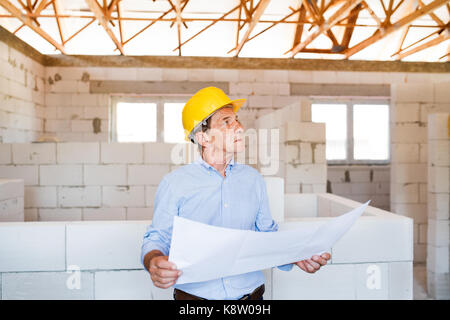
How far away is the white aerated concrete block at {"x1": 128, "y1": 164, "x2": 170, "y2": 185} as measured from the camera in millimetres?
5375

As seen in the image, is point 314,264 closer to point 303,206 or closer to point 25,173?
point 303,206

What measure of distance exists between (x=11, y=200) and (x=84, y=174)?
1887 mm

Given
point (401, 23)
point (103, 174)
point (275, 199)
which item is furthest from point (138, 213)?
point (401, 23)

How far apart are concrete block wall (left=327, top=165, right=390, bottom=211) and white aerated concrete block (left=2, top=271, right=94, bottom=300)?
657cm

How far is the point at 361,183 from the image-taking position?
314 inches

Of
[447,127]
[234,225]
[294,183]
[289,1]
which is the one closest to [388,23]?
[289,1]

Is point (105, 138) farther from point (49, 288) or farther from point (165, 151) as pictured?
point (49, 288)

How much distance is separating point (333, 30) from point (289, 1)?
141 centimetres

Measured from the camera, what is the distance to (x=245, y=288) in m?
1.39

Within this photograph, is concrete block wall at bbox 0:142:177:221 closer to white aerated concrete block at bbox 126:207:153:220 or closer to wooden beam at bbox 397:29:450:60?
white aerated concrete block at bbox 126:207:153:220

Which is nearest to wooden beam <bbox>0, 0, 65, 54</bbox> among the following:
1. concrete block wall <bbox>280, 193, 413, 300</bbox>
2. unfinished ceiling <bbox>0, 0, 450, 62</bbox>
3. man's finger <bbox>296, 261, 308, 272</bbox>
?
unfinished ceiling <bbox>0, 0, 450, 62</bbox>

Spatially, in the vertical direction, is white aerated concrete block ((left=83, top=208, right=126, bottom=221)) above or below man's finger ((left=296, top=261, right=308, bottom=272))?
below

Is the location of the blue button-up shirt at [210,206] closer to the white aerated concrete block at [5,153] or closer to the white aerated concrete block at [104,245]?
the white aerated concrete block at [104,245]

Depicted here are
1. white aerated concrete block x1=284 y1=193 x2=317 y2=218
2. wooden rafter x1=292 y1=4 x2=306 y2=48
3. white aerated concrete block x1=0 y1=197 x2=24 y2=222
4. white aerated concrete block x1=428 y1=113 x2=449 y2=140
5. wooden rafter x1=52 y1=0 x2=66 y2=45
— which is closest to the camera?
white aerated concrete block x1=0 y1=197 x2=24 y2=222
